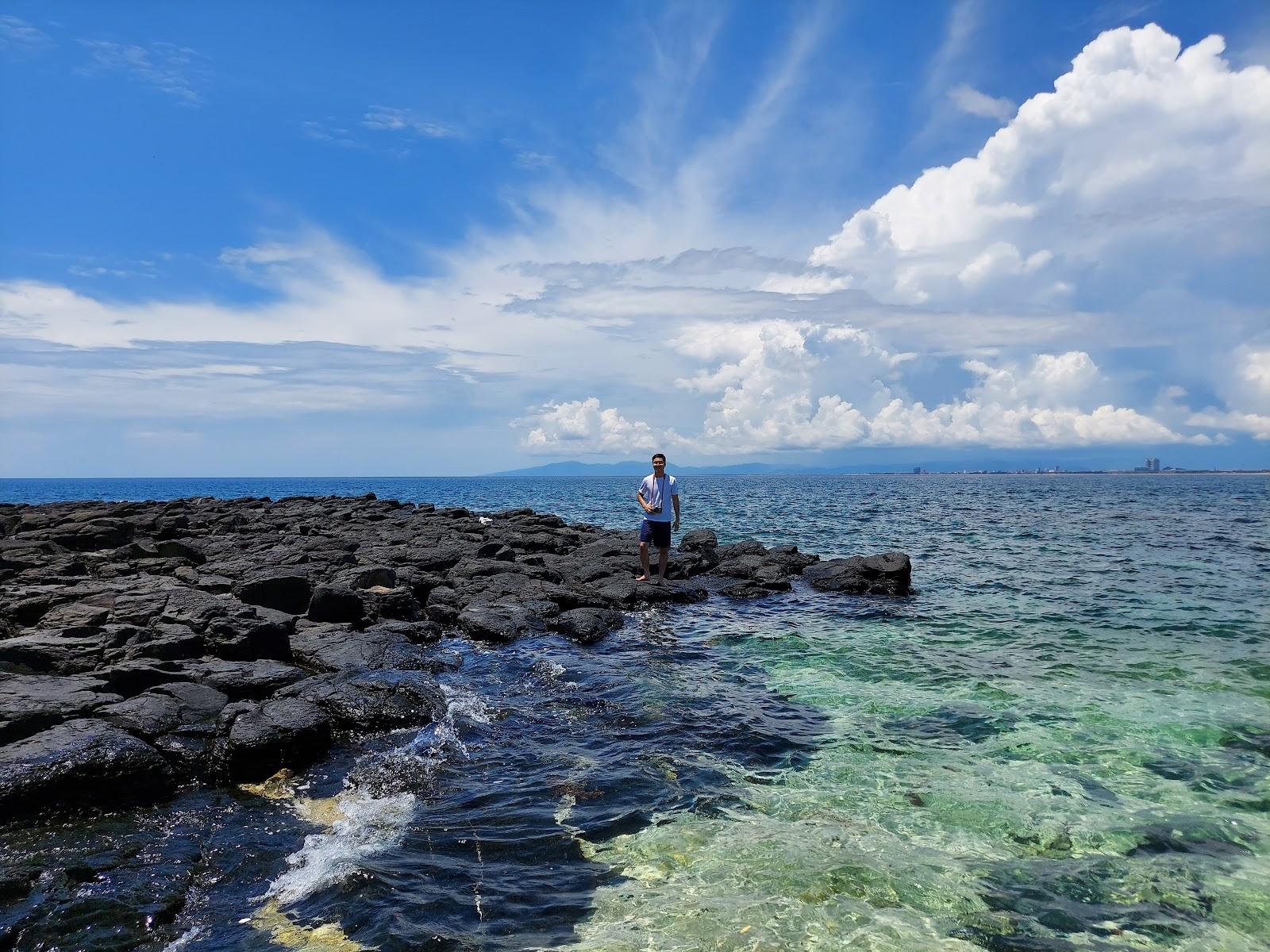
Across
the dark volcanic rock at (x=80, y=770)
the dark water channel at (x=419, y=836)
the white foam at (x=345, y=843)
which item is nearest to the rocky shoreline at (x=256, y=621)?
the dark volcanic rock at (x=80, y=770)

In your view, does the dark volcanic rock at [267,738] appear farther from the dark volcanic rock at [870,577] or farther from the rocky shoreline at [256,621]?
the dark volcanic rock at [870,577]

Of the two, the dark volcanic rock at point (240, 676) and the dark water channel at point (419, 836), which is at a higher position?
the dark volcanic rock at point (240, 676)

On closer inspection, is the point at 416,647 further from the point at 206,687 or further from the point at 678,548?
the point at 678,548

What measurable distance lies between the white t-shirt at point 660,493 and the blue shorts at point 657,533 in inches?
15.9

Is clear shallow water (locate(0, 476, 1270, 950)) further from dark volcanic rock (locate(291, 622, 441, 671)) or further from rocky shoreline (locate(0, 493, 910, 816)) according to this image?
dark volcanic rock (locate(291, 622, 441, 671))

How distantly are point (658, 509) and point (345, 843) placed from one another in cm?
1306

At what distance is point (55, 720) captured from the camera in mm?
8039

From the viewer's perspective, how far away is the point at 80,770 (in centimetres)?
712

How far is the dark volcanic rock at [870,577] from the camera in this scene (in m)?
20.9

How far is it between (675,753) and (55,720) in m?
7.03

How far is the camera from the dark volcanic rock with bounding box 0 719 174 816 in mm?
6848

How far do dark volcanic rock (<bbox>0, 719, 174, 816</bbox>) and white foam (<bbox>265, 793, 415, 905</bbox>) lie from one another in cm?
197

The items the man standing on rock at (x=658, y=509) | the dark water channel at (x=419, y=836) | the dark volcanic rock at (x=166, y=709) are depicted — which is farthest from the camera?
the man standing on rock at (x=658, y=509)

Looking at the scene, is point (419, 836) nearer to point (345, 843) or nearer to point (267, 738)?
point (345, 843)
